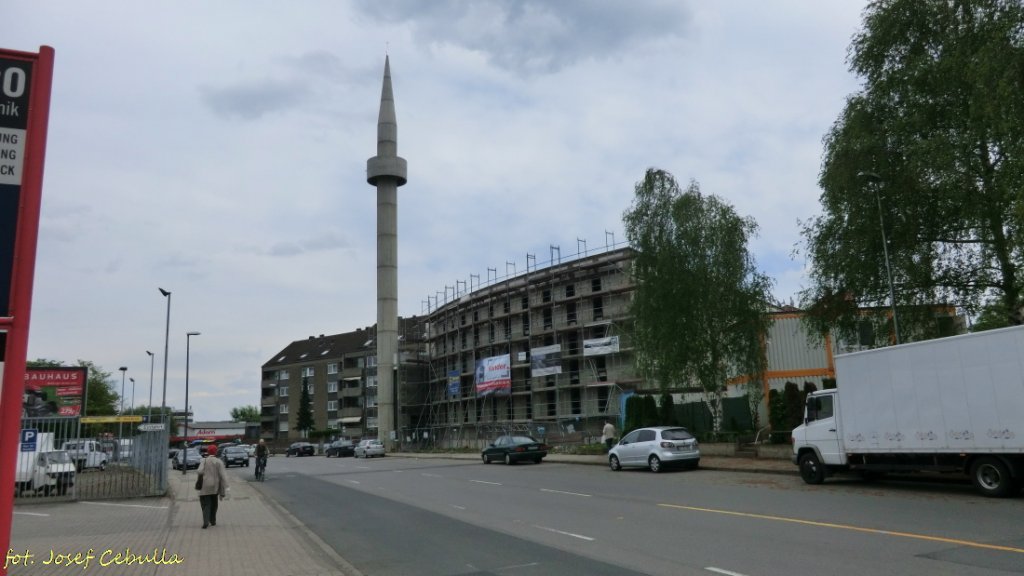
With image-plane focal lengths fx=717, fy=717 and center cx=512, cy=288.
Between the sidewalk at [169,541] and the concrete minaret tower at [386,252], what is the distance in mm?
50198

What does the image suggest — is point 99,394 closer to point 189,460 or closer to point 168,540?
point 189,460

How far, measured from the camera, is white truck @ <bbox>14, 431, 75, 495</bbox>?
62.3 ft

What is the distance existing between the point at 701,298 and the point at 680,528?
20.4m

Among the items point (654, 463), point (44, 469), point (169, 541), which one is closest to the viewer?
point (169, 541)

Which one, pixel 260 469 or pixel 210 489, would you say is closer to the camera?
pixel 210 489

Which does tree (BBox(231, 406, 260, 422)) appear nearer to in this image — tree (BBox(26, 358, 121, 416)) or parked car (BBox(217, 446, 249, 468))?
tree (BBox(26, 358, 121, 416))

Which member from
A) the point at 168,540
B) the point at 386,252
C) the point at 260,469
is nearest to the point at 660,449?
the point at 260,469

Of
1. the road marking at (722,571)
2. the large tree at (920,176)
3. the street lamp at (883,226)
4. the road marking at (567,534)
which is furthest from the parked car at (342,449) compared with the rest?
the road marking at (722,571)

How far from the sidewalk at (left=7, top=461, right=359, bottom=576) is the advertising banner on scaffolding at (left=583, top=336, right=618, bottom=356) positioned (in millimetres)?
35539

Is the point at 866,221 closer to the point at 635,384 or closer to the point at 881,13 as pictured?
the point at 881,13

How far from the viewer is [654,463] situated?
25219 millimetres

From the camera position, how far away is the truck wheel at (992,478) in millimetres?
14094

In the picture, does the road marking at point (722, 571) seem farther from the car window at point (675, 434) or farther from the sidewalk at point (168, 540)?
the car window at point (675, 434)

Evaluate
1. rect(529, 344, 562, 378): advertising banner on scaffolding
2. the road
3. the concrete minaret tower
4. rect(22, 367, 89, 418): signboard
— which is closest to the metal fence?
the road
